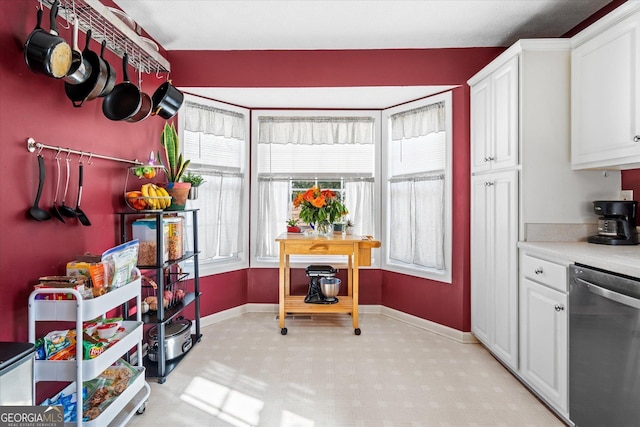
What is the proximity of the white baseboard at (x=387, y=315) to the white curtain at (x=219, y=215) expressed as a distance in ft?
2.01

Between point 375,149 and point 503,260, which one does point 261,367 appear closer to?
point 503,260

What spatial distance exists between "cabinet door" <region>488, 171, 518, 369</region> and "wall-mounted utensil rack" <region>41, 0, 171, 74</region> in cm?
267

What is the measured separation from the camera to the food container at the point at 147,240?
7.57 ft

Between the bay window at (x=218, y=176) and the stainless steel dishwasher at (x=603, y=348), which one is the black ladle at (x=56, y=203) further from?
the stainless steel dishwasher at (x=603, y=348)

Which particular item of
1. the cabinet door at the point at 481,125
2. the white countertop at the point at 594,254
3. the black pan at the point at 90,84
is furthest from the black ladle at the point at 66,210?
the cabinet door at the point at 481,125

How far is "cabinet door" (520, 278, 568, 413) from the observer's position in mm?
1848

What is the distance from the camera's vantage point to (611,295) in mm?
Answer: 1521

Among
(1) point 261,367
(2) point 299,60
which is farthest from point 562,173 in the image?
(1) point 261,367

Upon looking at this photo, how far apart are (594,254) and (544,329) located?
1.81 feet

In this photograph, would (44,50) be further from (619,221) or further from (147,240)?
(619,221)

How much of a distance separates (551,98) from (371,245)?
169 cm

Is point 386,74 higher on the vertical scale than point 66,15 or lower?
higher

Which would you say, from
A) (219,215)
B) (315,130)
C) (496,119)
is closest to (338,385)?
(219,215)

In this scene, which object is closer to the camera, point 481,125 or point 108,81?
point 108,81
